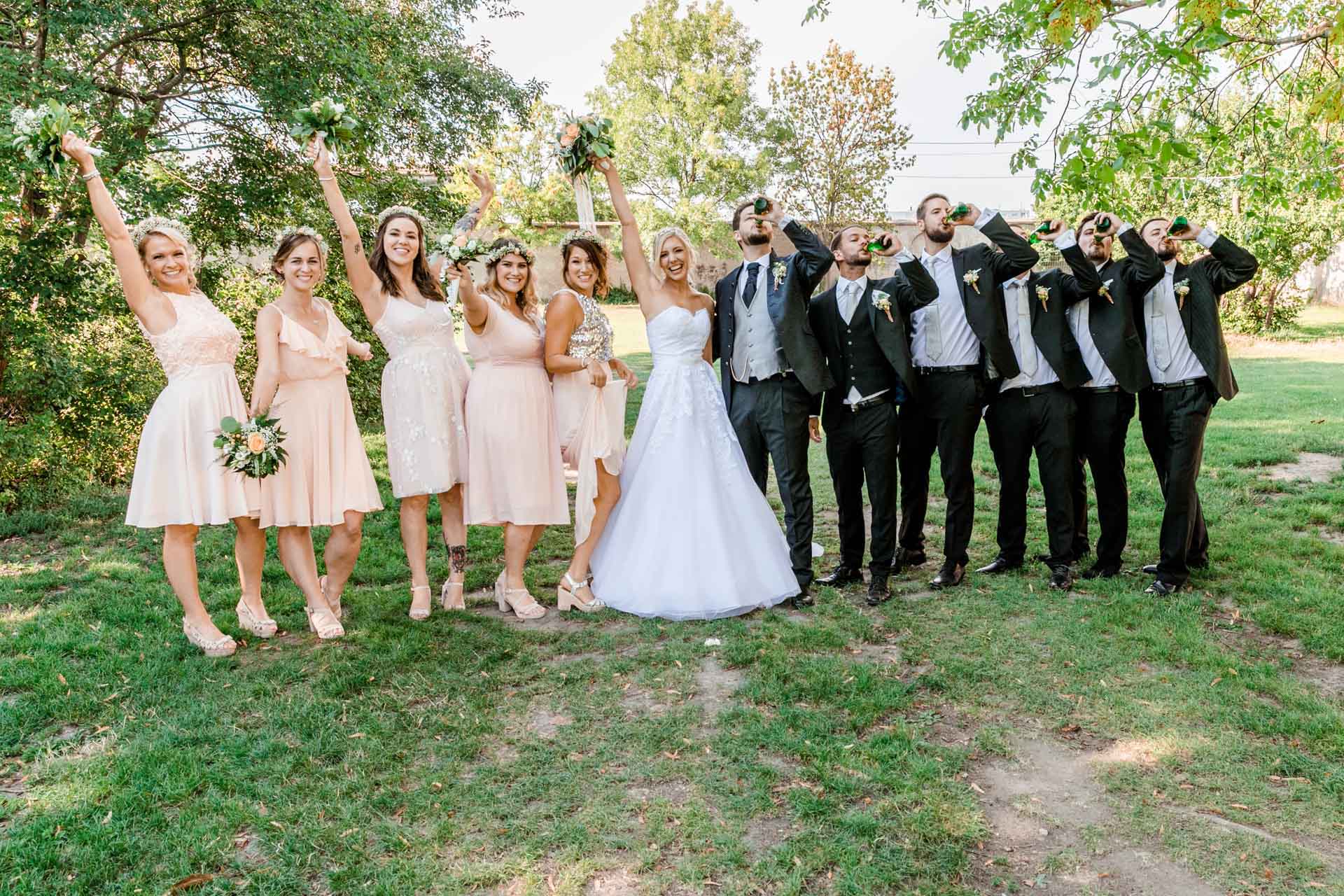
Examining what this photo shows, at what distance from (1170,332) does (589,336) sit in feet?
12.2

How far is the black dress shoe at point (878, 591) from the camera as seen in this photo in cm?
571

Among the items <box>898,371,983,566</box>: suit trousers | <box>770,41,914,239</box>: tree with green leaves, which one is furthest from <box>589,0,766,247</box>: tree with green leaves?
<box>898,371,983,566</box>: suit trousers

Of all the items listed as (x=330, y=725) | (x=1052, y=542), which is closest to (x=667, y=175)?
(x=1052, y=542)

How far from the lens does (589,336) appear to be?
5699 millimetres

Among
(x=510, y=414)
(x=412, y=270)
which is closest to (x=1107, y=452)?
(x=510, y=414)

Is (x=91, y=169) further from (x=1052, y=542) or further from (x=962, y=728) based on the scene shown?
(x=1052, y=542)

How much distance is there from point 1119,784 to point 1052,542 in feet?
9.14

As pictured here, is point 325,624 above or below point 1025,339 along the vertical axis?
below

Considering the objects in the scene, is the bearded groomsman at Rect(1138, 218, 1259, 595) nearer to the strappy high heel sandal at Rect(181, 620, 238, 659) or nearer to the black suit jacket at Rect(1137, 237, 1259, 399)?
the black suit jacket at Rect(1137, 237, 1259, 399)

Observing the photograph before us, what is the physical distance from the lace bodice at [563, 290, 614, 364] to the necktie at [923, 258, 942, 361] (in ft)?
6.90

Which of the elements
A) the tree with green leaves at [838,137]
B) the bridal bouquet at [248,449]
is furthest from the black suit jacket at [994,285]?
the tree with green leaves at [838,137]

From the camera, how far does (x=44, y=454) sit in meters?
8.57

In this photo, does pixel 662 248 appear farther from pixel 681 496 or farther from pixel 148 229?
pixel 148 229

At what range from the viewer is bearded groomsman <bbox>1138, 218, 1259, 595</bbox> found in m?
5.57
